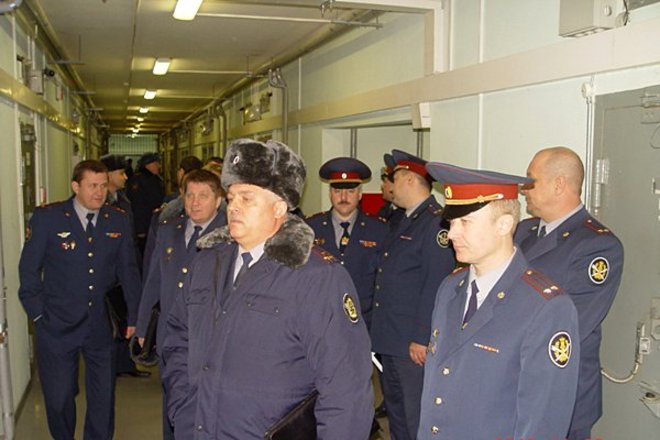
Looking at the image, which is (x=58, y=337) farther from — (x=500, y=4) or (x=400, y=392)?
(x=500, y=4)

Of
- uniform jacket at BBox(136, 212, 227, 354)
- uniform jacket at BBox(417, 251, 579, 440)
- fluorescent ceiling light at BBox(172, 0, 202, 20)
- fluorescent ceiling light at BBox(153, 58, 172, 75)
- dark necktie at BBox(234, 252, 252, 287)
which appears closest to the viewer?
uniform jacket at BBox(417, 251, 579, 440)

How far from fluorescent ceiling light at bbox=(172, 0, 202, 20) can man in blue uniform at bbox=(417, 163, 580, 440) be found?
134 inches

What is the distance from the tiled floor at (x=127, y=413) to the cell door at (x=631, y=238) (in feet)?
6.13

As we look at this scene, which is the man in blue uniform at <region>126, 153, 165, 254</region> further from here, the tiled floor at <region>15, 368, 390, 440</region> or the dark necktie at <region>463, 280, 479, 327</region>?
the dark necktie at <region>463, 280, 479, 327</region>

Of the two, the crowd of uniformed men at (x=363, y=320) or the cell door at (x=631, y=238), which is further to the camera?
the cell door at (x=631, y=238)

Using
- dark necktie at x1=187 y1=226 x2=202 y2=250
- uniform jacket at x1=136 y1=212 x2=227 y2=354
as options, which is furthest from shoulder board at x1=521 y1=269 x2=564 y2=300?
dark necktie at x1=187 y1=226 x2=202 y2=250

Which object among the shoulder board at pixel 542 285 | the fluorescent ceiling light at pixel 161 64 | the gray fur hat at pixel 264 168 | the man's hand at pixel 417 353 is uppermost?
the fluorescent ceiling light at pixel 161 64

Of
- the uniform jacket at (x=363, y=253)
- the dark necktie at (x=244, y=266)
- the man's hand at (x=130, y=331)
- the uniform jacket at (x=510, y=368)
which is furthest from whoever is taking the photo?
the uniform jacket at (x=363, y=253)

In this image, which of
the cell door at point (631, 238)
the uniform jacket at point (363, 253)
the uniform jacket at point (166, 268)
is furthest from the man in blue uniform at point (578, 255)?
the uniform jacket at point (166, 268)

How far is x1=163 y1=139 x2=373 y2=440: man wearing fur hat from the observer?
6.73 feet

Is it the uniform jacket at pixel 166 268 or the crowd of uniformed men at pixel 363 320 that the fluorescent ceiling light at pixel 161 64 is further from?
the crowd of uniformed men at pixel 363 320

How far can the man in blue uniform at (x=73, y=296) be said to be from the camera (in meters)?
3.77

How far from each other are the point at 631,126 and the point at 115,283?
2.96 m

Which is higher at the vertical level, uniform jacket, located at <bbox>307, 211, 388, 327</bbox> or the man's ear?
the man's ear
